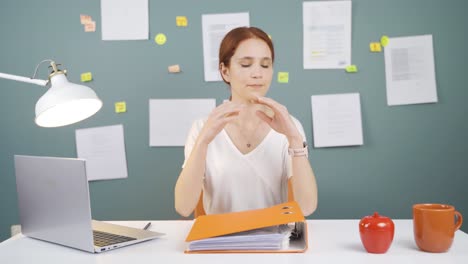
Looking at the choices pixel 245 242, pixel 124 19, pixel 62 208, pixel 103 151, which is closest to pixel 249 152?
pixel 245 242

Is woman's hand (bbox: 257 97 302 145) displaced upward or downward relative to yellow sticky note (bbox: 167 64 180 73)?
downward

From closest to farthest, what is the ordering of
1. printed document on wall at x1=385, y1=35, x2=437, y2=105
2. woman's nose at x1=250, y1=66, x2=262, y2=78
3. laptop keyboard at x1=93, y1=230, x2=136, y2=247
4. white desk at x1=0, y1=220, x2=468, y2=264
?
1. white desk at x1=0, y1=220, x2=468, y2=264
2. laptop keyboard at x1=93, y1=230, x2=136, y2=247
3. woman's nose at x1=250, y1=66, x2=262, y2=78
4. printed document on wall at x1=385, y1=35, x2=437, y2=105

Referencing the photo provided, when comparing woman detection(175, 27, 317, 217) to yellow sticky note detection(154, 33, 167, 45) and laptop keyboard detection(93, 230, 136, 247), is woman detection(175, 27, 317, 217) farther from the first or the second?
yellow sticky note detection(154, 33, 167, 45)

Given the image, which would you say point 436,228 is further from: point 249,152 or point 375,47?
point 375,47

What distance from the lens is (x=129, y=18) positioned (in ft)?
8.43

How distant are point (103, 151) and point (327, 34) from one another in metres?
1.32

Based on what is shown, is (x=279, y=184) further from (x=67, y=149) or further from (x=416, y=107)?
(x=67, y=149)

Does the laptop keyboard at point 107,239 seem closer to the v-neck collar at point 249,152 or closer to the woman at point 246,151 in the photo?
the woman at point 246,151

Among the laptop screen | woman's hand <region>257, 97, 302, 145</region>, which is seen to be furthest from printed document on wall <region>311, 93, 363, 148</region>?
the laptop screen

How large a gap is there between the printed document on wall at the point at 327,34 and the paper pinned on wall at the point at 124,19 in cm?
84

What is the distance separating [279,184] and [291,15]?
1038 millimetres

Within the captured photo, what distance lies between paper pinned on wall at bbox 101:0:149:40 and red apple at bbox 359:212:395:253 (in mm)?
1737

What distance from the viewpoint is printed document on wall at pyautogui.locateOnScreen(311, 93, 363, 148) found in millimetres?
2520

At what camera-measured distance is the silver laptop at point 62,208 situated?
1.23 meters
